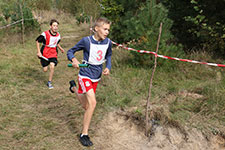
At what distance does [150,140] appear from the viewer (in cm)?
338

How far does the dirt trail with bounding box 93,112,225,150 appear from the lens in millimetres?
3244

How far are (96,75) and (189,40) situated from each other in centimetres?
508

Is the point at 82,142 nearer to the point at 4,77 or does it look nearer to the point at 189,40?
the point at 4,77

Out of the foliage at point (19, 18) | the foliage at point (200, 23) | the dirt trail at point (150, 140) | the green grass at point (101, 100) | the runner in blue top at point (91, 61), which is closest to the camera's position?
the runner in blue top at point (91, 61)

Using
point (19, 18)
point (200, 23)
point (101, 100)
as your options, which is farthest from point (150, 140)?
point (19, 18)

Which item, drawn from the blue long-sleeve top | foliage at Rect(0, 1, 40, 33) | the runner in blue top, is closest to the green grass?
the runner in blue top

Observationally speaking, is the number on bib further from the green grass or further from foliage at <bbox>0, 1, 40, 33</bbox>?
foliage at <bbox>0, 1, 40, 33</bbox>

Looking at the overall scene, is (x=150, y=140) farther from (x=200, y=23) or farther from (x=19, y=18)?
(x=19, y=18)

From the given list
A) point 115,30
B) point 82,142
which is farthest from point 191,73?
point 115,30

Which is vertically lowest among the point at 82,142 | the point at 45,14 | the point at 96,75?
the point at 45,14

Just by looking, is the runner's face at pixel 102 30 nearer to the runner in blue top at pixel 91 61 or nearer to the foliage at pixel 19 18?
the runner in blue top at pixel 91 61

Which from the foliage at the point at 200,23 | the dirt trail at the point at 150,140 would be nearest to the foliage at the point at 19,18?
the foliage at the point at 200,23

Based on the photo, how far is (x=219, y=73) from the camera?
17.3 ft

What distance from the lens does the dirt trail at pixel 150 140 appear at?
3.24 m
